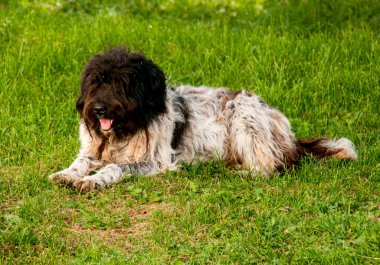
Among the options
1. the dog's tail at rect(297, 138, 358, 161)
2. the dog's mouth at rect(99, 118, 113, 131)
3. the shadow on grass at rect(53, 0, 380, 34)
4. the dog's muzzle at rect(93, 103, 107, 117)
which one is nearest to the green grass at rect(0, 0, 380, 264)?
the shadow on grass at rect(53, 0, 380, 34)

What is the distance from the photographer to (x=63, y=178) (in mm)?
8023

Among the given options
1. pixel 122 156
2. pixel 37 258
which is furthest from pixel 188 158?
pixel 37 258

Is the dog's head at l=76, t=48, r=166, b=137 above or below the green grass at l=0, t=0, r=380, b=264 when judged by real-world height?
above

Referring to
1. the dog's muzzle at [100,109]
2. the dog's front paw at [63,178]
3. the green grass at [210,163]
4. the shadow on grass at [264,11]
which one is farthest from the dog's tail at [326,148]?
the shadow on grass at [264,11]

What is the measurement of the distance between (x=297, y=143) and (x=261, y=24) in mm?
4757

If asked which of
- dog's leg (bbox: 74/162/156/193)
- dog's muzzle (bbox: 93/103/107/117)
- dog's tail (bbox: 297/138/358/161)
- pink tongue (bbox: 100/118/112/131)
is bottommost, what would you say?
dog's tail (bbox: 297/138/358/161)

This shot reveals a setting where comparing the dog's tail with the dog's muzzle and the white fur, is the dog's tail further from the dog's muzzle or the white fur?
the dog's muzzle

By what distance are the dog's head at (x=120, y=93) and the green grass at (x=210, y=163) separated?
22.9 inches

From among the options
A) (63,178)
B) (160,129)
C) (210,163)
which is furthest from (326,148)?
(63,178)

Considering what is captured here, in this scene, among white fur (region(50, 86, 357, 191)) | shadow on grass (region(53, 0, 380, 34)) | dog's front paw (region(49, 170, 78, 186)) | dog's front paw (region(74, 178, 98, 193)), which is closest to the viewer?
dog's front paw (region(74, 178, 98, 193))

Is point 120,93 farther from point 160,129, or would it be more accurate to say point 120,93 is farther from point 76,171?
point 76,171

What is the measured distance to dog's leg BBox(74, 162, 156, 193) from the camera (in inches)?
313

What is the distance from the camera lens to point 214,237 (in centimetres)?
687

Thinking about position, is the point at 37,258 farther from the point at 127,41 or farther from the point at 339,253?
the point at 127,41
